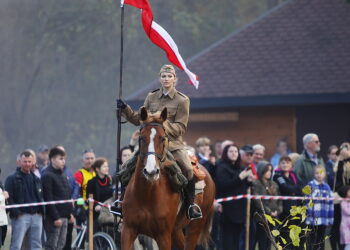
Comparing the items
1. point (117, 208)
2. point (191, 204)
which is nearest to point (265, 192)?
point (191, 204)

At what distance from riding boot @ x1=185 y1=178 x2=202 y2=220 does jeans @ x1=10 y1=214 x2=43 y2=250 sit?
3.33 m

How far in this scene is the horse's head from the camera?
12.6 m

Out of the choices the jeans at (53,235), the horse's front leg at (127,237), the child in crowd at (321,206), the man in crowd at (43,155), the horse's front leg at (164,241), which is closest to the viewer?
the horse's front leg at (127,237)

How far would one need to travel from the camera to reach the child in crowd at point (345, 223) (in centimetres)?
1892

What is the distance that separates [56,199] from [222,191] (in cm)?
301

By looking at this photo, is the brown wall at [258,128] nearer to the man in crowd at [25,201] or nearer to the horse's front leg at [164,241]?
the man in crowd at [25,201]

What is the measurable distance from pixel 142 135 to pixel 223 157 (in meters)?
5.69

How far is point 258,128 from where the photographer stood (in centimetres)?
3044

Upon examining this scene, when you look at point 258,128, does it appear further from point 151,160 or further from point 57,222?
point 151,160

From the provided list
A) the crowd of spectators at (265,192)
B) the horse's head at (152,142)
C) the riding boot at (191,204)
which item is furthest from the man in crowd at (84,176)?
the horse's head at (152,142)

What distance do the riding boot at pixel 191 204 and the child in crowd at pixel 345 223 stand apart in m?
5.38

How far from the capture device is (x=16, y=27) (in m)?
42.2

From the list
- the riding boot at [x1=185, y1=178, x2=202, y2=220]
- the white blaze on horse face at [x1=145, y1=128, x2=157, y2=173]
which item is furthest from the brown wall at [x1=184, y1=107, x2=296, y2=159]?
A: the white blaze on horse face at [x1=145, y1=128, x2=157, y2=173]

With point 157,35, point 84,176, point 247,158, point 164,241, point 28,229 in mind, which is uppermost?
point 157,35
